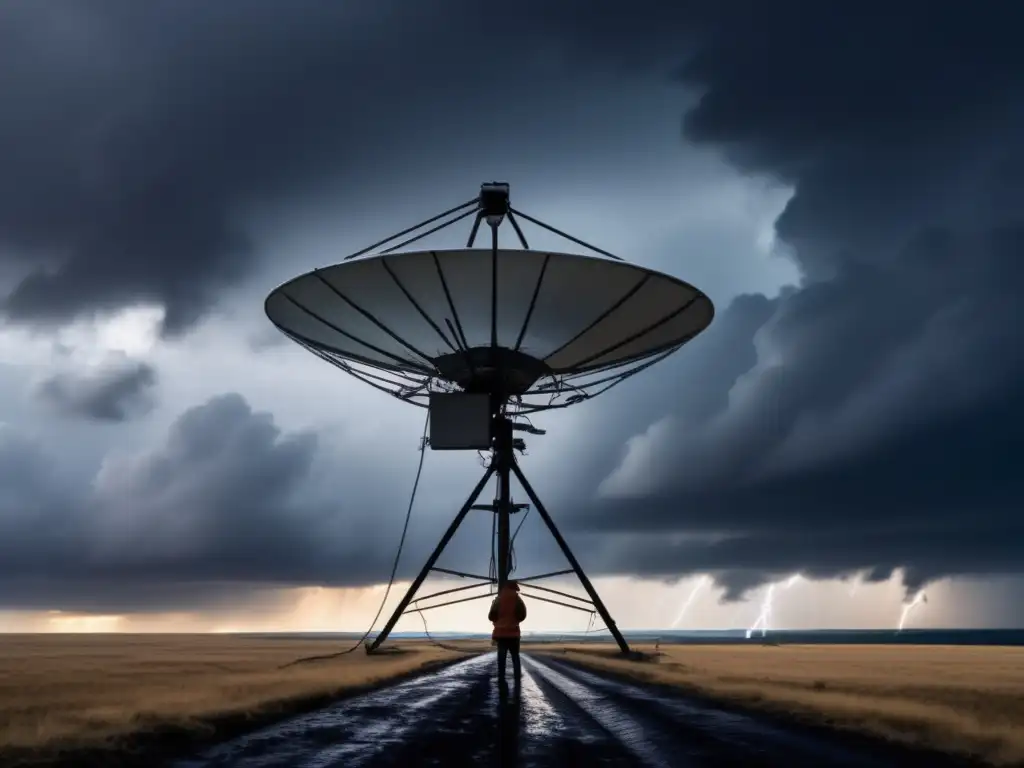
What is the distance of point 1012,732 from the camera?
1356 centimetres

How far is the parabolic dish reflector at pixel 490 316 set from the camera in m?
29.1

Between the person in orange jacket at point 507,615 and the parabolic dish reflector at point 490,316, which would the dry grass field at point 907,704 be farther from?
the parabolic dish reflector at point 490,316

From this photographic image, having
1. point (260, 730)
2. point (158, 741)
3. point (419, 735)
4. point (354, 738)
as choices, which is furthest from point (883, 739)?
point (158, 741)

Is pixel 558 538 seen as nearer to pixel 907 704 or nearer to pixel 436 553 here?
pixel 436 553

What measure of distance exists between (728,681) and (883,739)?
569 inches

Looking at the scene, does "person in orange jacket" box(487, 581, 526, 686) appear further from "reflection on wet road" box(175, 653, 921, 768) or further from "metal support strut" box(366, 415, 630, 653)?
"metal support strut" box(366, 415, 630, 653)

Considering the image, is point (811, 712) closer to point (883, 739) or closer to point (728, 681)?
point (883, 739)

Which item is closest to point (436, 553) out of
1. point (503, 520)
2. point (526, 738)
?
point (503, 520)

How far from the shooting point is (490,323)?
105 ft

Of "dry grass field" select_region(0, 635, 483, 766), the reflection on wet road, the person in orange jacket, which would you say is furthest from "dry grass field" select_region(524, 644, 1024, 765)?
"dry grass field" select_region(0, 635, 483, 766)

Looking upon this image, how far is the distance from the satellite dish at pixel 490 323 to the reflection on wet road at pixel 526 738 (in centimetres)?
1422

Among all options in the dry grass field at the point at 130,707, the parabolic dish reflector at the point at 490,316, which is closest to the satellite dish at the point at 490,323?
the parabolic dish reflector at the point at 490,316

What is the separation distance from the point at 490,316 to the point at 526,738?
2059 cm

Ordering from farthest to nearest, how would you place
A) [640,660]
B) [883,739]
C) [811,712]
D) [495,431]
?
[640,660]
[495,431]
[811,712]
[883,739]
